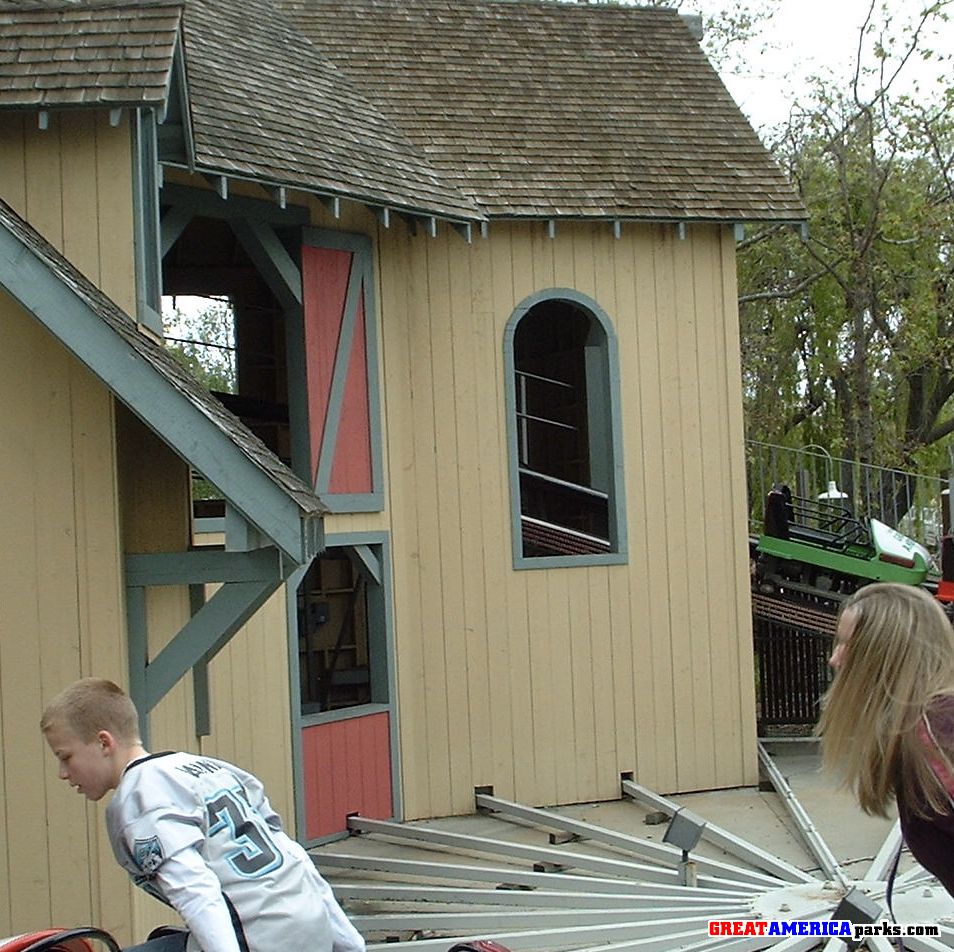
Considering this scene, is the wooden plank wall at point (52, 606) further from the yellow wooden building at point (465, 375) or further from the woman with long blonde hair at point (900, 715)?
the woman with long blonde hair at point (900, 715)

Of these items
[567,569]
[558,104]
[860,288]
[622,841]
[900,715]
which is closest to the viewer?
[900,715]

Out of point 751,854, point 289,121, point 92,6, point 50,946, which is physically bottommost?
point 751,854

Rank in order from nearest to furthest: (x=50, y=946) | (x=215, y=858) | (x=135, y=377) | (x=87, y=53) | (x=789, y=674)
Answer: (x=215, y=858) → (x=50, y=946) → (x=135, y=377) → (x=87, y=53) → (x=789, y=674)

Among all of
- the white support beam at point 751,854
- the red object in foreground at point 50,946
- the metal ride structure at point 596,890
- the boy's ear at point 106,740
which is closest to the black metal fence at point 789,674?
the metal ride structure at point 596,890

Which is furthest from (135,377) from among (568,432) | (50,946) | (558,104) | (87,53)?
(568,432)

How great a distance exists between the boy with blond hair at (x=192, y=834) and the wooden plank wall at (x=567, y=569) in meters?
8.49

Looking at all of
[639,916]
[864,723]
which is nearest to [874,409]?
[639,916]

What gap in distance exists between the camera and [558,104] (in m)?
14.6

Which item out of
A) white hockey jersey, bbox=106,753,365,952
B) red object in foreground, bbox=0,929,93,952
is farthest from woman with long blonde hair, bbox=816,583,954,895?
red object in foreground, bbox=0,929,93,952

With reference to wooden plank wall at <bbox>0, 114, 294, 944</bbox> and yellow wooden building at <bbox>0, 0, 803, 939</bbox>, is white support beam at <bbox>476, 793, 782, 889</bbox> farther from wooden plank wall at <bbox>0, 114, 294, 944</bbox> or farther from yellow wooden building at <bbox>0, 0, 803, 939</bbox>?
wooden plank wall at <bbox>0, 114, 294, 944</bbox>

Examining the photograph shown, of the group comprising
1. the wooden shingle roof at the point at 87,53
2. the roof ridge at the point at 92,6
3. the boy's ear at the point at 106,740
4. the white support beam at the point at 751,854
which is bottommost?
the white support beam at the point at 751,854

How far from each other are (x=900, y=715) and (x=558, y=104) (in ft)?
39.3

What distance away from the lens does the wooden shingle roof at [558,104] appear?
1352 centimetres

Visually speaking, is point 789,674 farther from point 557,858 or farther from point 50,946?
point 50,946
